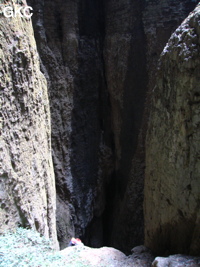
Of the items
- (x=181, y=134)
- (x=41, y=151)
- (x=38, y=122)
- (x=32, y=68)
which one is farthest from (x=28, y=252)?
(x=32, y=68)

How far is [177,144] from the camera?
98.0 inches

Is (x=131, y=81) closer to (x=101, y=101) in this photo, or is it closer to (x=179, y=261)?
(x=101, y=101)

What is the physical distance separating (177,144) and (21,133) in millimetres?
1566

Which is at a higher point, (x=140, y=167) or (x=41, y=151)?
(x=41, y=151)

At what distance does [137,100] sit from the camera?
6.52m

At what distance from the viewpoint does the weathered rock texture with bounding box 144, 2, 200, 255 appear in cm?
225

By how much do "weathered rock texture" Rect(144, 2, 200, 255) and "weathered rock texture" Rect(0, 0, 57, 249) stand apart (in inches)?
52.0

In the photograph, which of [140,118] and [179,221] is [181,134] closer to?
[179,221]

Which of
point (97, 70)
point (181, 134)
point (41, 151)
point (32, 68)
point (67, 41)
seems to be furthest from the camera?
point (97, 70)

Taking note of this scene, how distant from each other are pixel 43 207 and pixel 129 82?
4.19 metres

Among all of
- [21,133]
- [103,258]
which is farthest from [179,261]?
[21,133]

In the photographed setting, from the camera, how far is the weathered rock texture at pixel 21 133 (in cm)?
255

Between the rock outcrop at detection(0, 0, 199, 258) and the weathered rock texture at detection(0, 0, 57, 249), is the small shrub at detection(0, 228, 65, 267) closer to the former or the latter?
the weathered rock texture at detection(0, 0, 57, 249)

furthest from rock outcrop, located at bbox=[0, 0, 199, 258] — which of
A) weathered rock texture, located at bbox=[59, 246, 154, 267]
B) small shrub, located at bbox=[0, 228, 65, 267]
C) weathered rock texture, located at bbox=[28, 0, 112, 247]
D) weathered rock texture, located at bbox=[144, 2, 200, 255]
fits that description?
weathered rock texture, located at bbox=[59, 246, 154, 267]
